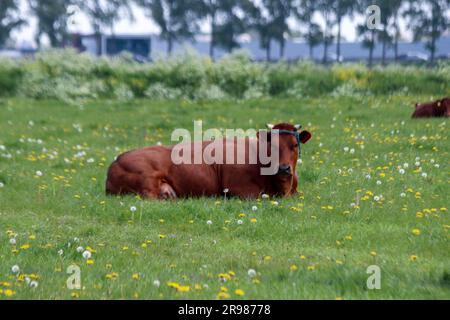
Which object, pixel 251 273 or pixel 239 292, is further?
pixel 251 273

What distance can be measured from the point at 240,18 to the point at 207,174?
65.9m

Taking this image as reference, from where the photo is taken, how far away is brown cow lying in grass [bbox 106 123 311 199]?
10289 millimetres

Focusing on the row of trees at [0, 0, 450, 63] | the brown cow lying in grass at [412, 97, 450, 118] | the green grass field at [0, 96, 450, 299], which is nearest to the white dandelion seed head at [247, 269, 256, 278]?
the green grass field at [0, 96, 450, 299]

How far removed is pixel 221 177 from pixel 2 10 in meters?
75.0

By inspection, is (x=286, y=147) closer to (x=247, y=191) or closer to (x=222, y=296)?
(x=247, y=191)

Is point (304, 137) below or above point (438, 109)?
above

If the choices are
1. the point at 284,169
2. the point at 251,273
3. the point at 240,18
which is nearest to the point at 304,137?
the point at 284,169

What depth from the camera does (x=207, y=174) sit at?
10.7 meters

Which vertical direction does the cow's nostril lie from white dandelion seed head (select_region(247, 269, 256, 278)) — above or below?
above

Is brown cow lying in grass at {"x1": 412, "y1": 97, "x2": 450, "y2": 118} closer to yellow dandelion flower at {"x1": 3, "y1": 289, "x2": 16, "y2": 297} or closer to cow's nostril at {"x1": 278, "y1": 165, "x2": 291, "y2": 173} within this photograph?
cow's nostril at {"x1": 278, "y1": 165, "x2": 291, "y2": 173}

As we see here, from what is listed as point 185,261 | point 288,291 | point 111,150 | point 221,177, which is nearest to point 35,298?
point 185,261

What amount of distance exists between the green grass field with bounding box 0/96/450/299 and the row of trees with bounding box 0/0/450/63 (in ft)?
165

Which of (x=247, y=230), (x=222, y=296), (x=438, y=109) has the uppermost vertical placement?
(x=438, y=109)

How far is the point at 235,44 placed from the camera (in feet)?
249
